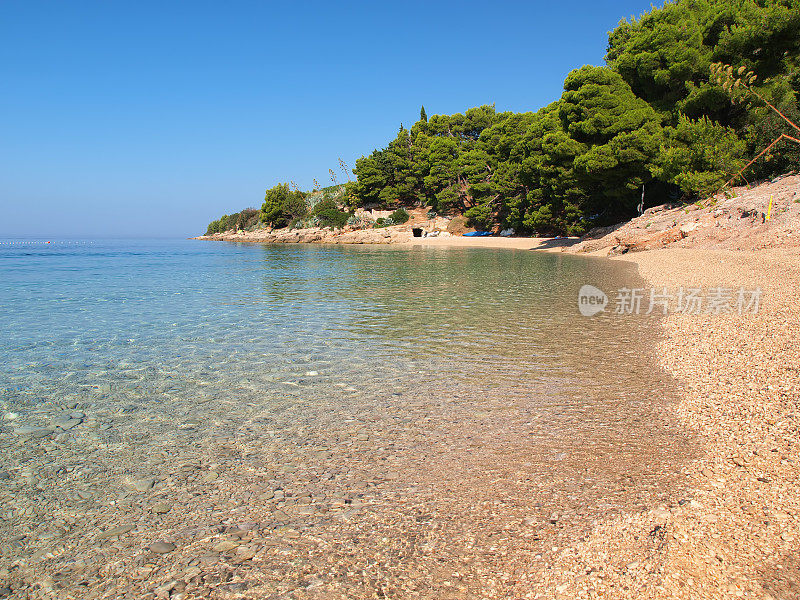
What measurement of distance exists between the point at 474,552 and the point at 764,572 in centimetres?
157

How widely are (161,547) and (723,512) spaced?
3.64 m

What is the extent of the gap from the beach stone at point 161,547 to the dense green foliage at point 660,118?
31620 millimetres

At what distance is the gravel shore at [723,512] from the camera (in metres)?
2.65

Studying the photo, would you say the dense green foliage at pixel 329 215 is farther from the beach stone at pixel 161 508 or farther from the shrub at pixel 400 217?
the beach stone at pixel 161 508

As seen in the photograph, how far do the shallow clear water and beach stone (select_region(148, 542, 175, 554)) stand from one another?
97mm

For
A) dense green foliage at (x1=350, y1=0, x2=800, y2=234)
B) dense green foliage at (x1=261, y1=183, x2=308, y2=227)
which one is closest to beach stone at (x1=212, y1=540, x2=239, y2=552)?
dense green foliage at (x1=350, y1=0, x2=800, y2=234)

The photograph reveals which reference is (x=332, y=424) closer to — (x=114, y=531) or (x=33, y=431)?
(x=114, y=531)

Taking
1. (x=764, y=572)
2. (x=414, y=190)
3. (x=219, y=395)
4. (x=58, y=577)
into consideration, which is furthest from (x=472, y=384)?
(x=414, y=190)

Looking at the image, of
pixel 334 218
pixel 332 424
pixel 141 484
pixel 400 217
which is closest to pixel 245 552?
pixel 141 484

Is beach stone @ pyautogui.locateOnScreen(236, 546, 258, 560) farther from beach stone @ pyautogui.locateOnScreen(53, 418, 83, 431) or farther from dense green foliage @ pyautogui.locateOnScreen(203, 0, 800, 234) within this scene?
dense green foliage @ pyautogui.locateOnScreen(203, 0, 800, 234)

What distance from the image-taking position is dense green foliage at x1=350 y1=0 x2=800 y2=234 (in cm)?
2798

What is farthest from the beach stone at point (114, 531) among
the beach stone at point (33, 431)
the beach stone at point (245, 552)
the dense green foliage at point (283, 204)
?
the dense green foliage at point (283, 204)

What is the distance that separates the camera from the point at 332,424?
5086mm
